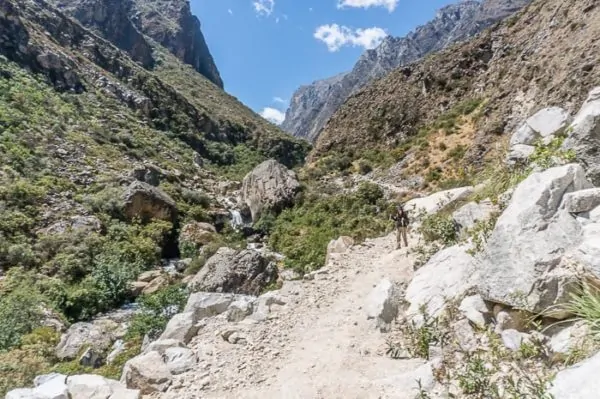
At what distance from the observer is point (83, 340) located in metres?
13.9

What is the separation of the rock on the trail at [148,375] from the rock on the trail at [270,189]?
24.5m

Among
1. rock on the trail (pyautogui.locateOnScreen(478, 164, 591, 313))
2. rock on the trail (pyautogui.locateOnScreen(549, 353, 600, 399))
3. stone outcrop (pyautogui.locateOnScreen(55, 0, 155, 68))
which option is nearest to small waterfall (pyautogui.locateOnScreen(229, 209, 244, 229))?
rock on the trail (pyautogui.locateOnScreen(478, 164, 591, 313))

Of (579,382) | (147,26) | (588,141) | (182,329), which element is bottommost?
(182,329)

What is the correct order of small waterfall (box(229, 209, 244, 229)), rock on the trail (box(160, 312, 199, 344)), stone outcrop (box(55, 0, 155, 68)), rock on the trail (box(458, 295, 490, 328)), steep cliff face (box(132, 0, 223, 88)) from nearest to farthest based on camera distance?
rock on the trail (box(458, 295, 490, 328)) < rock on the trail (box(160, 312, 199, 344)) < small waterfall (box(229, 209, 244, 229)) < stone outcrop (box(55, 0, 155, 68)) < steep cliff face (box(132, 0, 223, 88))

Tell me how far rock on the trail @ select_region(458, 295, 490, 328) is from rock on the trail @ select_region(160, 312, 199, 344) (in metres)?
5.05

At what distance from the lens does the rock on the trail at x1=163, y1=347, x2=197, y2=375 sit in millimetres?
6755

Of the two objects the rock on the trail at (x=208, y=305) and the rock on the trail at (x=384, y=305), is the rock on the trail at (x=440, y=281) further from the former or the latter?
the rock on the trail at (x=208, y=305)

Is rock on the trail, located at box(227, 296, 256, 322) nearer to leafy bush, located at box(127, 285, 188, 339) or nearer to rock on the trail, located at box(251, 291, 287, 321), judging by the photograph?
rock on the trail, located at box(251, 291, 287, 321)

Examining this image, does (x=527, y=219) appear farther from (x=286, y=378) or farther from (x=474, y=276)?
(x=286, y=378)

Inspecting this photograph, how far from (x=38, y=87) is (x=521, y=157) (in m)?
47.5

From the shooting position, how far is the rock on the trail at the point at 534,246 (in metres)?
4.37

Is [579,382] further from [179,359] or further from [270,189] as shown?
[270,189]

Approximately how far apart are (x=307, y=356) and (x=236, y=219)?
2898 cm

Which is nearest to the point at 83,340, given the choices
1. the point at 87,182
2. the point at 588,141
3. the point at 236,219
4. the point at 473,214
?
the point at 473,214
